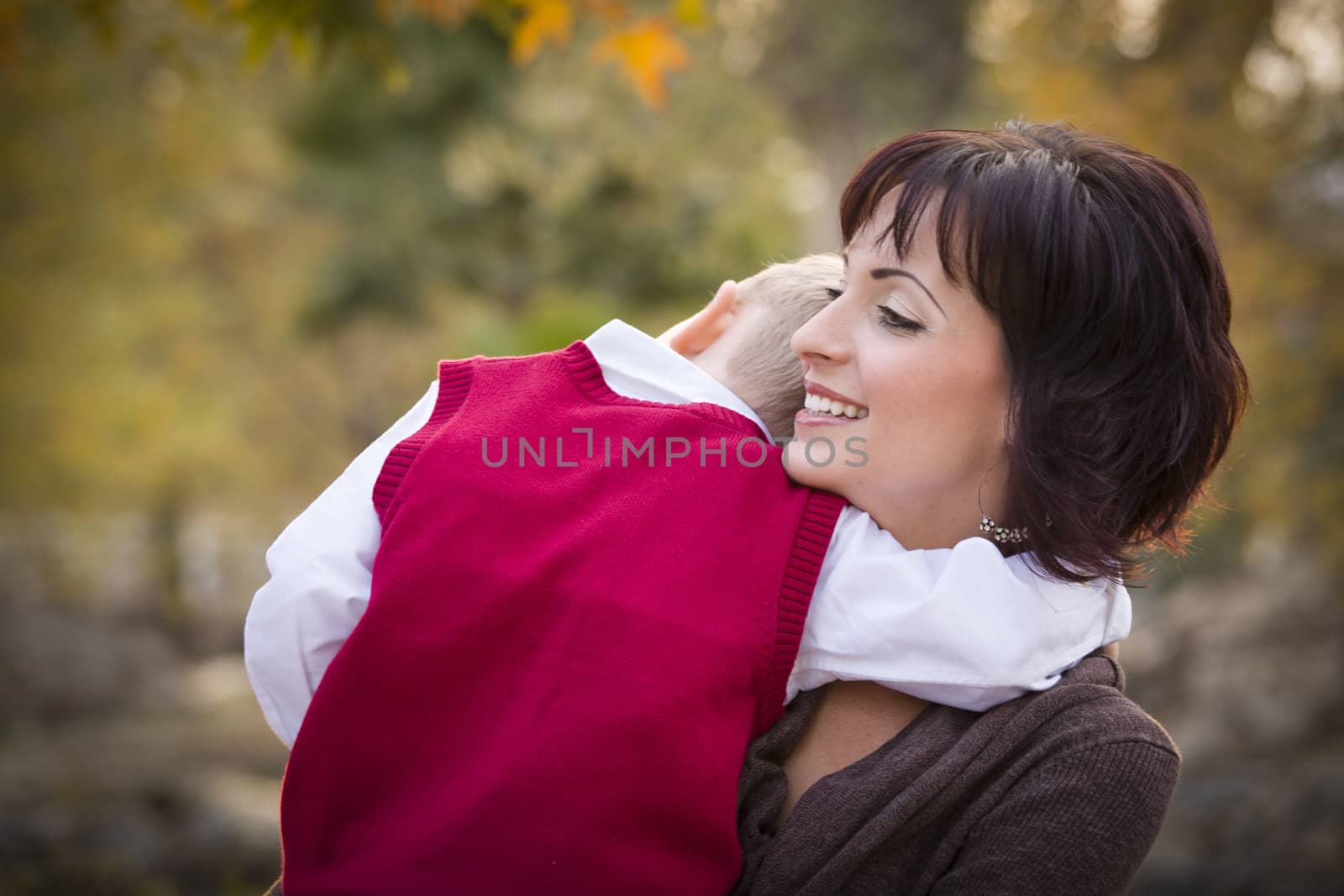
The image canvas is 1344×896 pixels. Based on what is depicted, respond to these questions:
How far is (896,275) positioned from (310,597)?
898mm

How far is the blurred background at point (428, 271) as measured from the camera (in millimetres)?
5707

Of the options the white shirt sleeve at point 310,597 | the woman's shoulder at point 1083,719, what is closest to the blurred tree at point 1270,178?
the woman's shoulder at point 1083,719

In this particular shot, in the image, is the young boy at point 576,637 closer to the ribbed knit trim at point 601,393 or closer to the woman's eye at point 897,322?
the ribbed knit trim at point 601,393

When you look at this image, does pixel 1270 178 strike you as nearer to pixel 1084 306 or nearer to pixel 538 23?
pixel 538 23

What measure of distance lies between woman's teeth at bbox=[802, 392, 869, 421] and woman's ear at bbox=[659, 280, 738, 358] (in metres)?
0.22

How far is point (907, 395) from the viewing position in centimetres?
154

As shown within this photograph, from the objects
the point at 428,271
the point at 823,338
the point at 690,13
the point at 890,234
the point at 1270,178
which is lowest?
the point at 428,271

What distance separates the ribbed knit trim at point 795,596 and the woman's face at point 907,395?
49mm

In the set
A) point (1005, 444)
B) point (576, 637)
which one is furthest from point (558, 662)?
point (1005, 444)

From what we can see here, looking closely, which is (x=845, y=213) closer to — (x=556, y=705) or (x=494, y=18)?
(x=556, y=705)

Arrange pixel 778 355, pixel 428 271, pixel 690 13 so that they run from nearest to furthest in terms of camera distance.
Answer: pixel 778 355
pixel 690 13
pixel 428 271

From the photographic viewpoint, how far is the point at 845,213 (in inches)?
66.7

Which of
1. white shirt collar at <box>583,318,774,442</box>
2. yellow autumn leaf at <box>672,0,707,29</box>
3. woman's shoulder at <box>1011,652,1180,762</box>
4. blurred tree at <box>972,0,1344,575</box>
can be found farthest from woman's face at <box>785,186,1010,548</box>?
blurred tree at <box>972,0,1344,575</box>

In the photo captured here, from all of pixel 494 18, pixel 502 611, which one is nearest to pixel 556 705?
pixel 502 611
